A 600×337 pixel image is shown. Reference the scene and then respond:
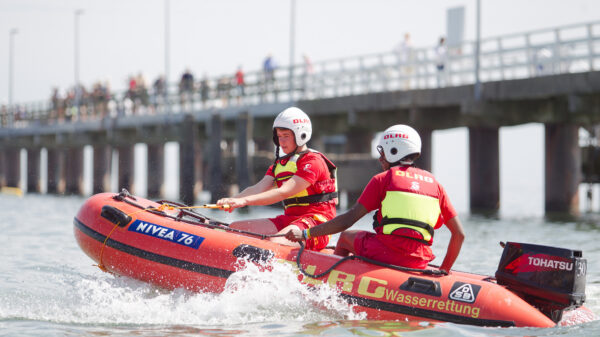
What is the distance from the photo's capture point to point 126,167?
37.5m

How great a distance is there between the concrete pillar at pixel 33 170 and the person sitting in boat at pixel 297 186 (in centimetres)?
3875

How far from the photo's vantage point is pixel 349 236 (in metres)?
7.30

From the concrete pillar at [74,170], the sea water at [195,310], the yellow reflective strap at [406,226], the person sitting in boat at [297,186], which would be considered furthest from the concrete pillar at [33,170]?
the yellow reflective strap at [406,226]

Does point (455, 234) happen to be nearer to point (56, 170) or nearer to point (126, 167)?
point (126, 167)

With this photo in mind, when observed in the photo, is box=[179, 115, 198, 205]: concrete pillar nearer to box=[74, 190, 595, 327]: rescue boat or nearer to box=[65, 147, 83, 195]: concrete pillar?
box=[74, 190, 595, 327]: rescue boat

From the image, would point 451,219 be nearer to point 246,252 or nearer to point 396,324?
point 396,324

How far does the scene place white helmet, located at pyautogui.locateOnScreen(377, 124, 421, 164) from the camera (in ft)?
22.3

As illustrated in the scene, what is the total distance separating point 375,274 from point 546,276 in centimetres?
131

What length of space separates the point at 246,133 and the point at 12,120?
25.2 metres

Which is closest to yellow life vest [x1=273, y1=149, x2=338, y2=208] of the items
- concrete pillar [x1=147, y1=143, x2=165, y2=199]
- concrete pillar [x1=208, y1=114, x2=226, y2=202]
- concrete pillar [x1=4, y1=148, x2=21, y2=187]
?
concrete pillar [x1=208, y1=114, x2=226, y2=202]

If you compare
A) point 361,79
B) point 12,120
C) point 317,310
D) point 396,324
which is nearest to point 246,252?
point 317,310

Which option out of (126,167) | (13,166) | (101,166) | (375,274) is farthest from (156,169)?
(375,274)

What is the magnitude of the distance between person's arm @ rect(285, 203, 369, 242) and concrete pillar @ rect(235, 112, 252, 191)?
15.8 meters

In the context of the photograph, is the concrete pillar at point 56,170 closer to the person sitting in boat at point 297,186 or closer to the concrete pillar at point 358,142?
the concrete pillar at point 358,142
